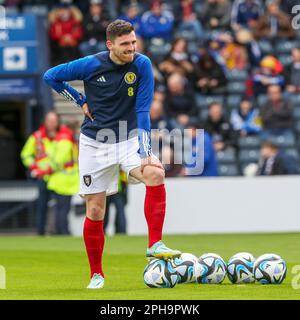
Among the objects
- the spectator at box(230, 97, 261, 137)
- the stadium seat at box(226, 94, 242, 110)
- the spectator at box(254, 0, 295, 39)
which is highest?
the spectator at box(254, 0, 295, 39)

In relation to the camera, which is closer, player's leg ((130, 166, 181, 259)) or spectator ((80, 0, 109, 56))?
player's leg ((130, 166, 181, 259))

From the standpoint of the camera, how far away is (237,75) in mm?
24672

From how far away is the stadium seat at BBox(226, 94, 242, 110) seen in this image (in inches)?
948

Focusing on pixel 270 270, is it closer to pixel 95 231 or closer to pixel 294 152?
pixel 95 231

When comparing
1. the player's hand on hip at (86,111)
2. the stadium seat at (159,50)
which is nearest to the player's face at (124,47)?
the player's hand on hip at (86,111)

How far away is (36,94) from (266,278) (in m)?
13.8

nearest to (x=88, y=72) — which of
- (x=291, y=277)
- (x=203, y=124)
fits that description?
(x=291, y=277)

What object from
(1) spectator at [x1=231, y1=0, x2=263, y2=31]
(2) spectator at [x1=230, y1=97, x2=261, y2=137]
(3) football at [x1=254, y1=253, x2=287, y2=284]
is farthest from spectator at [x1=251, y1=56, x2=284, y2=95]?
(3) football at [x1=254, y1=253, x2=287, y2=284]

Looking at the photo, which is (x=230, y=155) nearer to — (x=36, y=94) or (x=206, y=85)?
(x=206, y=85)

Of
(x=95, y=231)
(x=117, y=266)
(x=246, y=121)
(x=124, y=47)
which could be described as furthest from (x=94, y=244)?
(x=246, y=121)

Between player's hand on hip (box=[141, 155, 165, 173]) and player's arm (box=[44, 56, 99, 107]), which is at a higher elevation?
player's arm (box=[44, 56, 99, 107])

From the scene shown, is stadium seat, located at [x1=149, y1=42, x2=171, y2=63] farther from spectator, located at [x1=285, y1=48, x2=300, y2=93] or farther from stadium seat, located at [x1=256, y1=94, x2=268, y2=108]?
spectator, located at [x1=285, y1=48, x2=300, y2=93]

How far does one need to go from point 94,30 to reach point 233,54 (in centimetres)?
308

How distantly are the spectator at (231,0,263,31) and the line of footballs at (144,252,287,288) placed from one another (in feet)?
48.9
